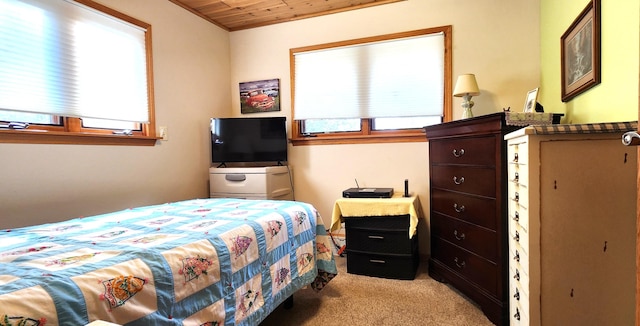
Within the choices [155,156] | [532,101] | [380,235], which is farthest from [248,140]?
[532,101]

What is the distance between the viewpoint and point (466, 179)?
2.02 metres

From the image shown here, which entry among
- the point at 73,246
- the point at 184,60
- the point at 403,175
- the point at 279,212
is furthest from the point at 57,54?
the point at 403,175

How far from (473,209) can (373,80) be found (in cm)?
151

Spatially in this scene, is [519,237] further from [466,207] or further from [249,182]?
[249,182]

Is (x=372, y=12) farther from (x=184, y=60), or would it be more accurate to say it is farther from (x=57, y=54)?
(x=57, y=54)

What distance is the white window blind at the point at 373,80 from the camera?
2.79 m

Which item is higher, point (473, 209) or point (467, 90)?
point (467, 90)

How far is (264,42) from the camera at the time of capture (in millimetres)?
3324

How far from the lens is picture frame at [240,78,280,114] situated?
329 centimetres

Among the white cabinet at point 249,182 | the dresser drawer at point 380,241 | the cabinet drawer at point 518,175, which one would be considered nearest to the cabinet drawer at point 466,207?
the dresser drawer at point 380,241

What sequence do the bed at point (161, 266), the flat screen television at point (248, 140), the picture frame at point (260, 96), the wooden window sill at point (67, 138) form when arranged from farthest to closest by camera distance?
the picture frame at point (260, 96)
the flat screen television at point (248, 140)
the wooden window sill at point (67, 138)
the bed at point (161, 266)

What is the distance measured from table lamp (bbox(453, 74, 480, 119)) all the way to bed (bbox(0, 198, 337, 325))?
157cm

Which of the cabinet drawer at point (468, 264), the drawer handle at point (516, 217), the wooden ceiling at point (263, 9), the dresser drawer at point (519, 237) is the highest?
the wooden ceiling at point (263, 9)

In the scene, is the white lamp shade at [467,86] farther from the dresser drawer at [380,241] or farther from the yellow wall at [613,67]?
the dresser drawer at [380,241]
